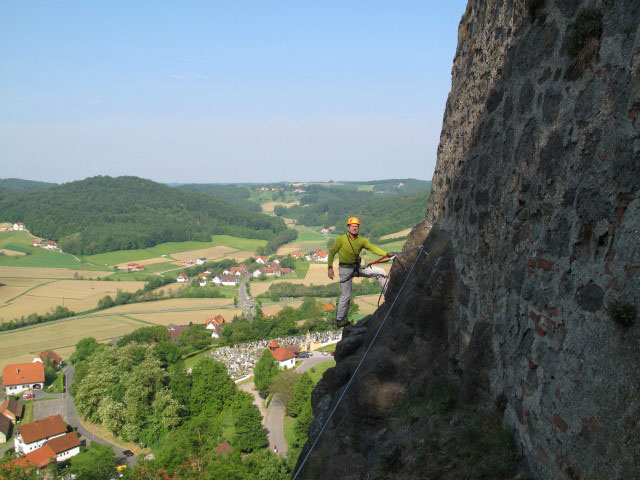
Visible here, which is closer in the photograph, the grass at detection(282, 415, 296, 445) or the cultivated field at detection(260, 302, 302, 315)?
the grass at detection(282, 415, 296, 445)

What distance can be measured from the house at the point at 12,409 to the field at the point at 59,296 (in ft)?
127

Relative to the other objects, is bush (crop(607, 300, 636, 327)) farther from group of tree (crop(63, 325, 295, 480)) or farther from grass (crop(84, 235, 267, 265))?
grass (crop(84, 235, 267, 265))

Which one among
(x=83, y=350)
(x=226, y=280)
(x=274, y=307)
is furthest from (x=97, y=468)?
(x=226, y=280)

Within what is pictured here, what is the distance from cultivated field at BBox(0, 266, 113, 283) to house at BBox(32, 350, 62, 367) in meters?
54.8

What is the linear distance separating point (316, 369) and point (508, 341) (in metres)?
54.1

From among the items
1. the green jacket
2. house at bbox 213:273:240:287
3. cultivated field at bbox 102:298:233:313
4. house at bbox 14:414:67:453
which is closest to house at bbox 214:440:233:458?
house at bbox 14:414:67:453

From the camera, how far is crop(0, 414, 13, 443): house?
151 ft

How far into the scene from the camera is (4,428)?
46.8m

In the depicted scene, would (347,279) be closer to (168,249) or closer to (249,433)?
(249,433)

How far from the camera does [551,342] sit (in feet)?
14.6

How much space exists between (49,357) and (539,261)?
76.5 metres

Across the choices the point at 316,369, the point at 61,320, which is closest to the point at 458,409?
the point at 316,369

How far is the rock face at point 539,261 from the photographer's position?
3.62m

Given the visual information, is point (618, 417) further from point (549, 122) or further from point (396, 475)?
point (396, 475)
